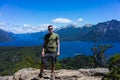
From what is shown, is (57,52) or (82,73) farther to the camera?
(82,73)

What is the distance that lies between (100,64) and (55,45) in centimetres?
5414

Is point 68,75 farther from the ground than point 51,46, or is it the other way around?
point 51,46

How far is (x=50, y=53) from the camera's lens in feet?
43.5

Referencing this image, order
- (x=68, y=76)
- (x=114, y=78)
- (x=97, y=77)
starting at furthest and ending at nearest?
(x=114, y=78)
(x=97, y=77)
(x=68, y=76)

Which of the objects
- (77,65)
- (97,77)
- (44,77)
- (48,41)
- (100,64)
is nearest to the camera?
(48,41)

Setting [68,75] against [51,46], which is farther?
[68,75]

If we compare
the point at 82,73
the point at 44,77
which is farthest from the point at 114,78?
the point at 44,77

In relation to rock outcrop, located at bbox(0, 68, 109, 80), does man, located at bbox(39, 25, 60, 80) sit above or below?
above

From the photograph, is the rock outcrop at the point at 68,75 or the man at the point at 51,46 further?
the rock outcrop at the point at 68,75

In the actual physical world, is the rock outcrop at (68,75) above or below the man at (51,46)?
below

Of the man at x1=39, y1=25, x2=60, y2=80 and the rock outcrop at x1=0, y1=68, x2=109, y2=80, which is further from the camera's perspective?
the rock outcrop at x1=0, y1=68, x2=109, y2=80

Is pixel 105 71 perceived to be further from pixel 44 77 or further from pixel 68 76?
pixel 44 77

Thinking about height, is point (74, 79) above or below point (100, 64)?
above

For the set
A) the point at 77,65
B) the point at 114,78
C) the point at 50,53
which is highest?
the point at 50,53
